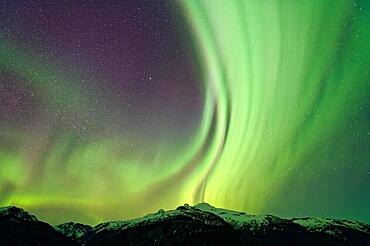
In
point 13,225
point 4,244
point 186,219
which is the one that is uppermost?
point 186,219

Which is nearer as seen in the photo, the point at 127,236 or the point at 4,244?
the point at 4,244

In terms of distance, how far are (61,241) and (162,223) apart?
48578 millimetres

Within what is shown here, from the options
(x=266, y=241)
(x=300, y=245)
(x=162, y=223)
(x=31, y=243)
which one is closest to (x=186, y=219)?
(x=162, y=223)

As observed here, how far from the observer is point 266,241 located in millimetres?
199625

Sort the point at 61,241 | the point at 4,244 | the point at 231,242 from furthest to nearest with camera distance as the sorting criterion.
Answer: the point at 231,242 → the point at 61,241 → the point at 4,244

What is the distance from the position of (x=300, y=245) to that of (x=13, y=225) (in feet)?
429

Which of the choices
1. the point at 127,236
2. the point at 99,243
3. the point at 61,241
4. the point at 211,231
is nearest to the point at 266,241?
the point at 211,231

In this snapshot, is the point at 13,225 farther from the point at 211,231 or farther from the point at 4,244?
the point at 211,231

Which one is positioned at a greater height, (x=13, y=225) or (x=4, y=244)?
(x=13, y=225)

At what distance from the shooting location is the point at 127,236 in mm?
191250

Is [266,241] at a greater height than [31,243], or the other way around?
[266,241]

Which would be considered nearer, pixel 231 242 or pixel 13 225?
pixel 13 225

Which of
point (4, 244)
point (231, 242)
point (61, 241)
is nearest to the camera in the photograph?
point (4, 244)

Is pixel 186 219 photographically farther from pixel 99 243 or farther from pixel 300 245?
pixel 300 245
